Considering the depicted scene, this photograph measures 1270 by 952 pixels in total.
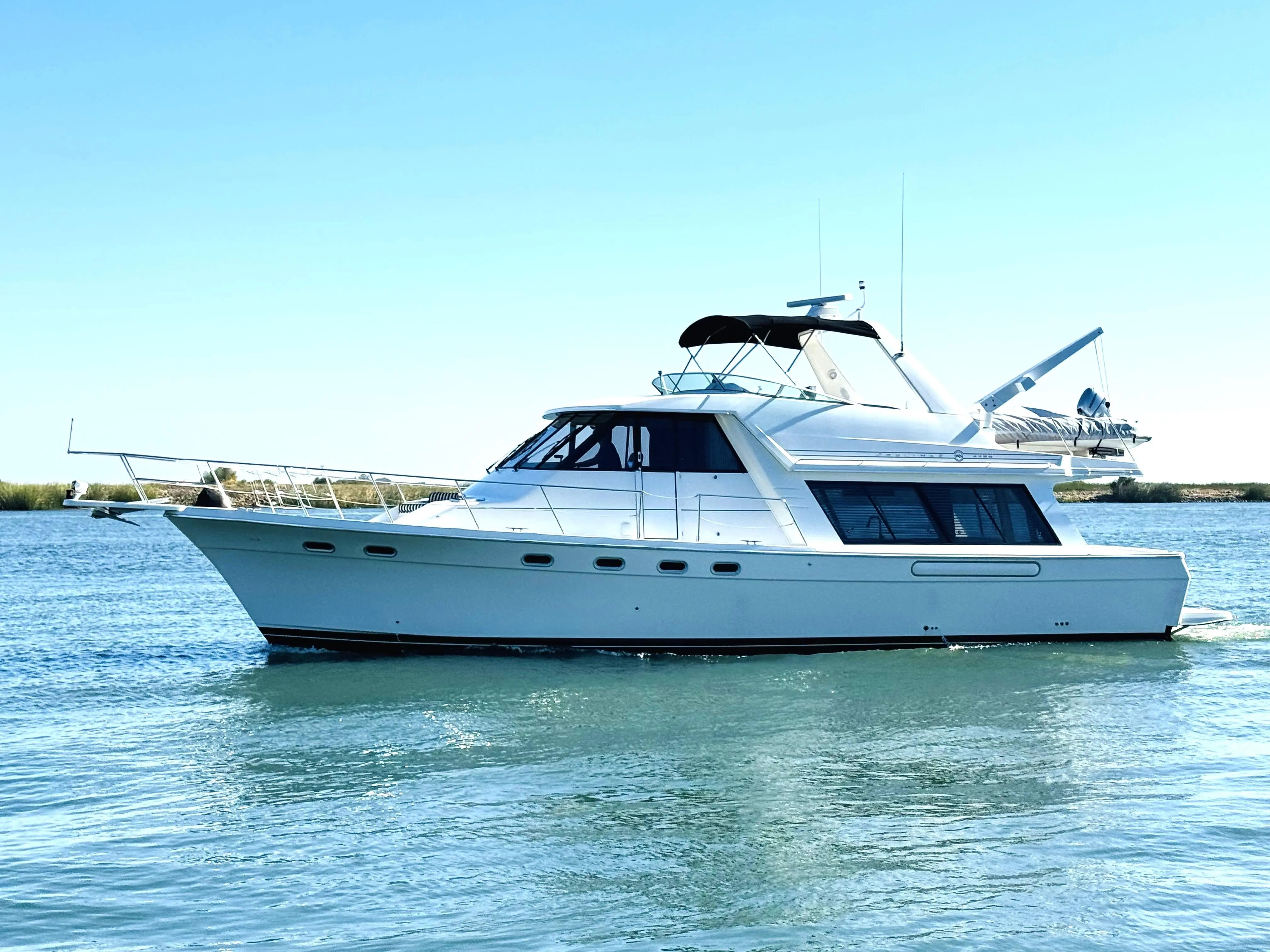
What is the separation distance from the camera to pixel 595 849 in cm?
667

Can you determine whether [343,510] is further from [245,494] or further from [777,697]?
[777,697]

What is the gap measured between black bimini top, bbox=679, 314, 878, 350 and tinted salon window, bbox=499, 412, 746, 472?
1275mm

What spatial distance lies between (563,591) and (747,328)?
406 centimetres

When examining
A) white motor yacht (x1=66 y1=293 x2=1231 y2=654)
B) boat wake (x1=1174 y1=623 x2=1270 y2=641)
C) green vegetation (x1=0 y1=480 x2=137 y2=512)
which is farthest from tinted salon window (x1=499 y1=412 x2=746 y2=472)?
green vegetation (x1=0 y1=480 x2=137 y2=512)

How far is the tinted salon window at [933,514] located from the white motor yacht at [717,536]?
1.1 inches

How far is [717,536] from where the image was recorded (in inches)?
505

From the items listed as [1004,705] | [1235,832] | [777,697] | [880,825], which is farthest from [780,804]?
[1004,705]

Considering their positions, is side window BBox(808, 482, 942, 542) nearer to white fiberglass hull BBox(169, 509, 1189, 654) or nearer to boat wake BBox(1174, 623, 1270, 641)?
white fiberglass hull BBox(169, 509, 1189, 654)

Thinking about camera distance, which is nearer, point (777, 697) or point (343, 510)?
point (777, 697)

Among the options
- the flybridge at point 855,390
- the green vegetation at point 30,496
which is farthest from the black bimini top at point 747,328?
the green vegetation at point 30,496

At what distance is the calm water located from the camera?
18.5 ft

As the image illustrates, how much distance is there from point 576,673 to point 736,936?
6450 mm

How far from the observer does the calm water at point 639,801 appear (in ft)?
18.5

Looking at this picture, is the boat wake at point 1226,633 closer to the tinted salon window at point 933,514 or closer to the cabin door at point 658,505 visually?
the tinted salon window at point 933,514
